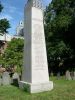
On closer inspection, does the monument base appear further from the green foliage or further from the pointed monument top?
the green foliage

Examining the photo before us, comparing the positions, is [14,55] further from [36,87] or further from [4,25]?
[36,87]

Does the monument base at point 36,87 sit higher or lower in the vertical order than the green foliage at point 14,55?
lower

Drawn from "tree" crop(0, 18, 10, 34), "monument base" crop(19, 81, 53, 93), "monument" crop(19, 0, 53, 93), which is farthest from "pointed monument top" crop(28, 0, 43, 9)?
"tree" crop(0, 18, 10, 34)

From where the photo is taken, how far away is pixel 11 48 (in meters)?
30.0

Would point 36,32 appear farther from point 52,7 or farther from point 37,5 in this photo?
point 52,7

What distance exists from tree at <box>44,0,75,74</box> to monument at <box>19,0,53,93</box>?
15734 mm

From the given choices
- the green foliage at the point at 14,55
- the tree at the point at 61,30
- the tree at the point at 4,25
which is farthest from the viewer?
the tree at the point at 4,25

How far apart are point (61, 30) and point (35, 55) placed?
18.2m

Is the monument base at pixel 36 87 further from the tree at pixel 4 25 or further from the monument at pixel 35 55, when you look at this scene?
the tree at pixel 4 25

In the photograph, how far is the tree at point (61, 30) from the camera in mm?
27750

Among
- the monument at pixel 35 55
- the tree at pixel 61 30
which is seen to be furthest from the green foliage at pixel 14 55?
the monument at pixel 35 55

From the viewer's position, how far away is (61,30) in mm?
29047

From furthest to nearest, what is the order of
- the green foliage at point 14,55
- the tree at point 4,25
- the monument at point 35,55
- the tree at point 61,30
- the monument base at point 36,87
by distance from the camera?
the tree at point 4,25, the tree at point 61,30, the green foliage at point 14,55, the monument at point 35,55, the monument base at point 36,87

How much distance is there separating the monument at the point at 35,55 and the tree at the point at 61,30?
51.6 feet
